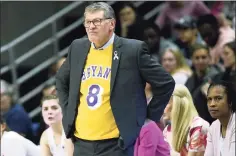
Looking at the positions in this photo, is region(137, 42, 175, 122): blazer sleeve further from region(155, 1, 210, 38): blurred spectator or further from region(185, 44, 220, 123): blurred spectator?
region(155, 1, 210, 38): blurred spectator

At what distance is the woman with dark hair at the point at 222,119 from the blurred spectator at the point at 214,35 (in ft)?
10.7

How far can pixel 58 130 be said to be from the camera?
7992 mm

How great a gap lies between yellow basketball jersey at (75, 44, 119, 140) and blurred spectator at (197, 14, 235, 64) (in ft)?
13.9

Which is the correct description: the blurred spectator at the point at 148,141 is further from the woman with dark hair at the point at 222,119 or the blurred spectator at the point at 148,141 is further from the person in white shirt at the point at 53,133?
the person in white shirt at the point at 53,133

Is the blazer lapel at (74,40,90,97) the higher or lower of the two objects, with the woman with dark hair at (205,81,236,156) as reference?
higher

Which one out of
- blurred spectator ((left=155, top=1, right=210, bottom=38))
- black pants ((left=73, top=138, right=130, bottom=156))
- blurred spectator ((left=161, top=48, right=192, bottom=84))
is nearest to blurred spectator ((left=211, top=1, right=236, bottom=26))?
blurred spectator ((left=155, top=1, right=210, bottom=38))

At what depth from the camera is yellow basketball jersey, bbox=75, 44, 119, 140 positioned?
613 cm

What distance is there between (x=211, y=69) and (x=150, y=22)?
1247 millimetres

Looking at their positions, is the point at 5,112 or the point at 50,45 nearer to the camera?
the point at 5,112

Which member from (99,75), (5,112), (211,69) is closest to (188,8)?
(211,69)

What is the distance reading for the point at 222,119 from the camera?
6938mm

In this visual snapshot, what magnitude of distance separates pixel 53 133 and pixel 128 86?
2014mm

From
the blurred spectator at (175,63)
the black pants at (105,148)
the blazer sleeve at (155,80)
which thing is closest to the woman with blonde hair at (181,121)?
the blazer sleeve at (155,80)

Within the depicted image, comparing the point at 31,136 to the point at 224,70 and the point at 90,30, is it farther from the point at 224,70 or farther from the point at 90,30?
the point at 90,30
